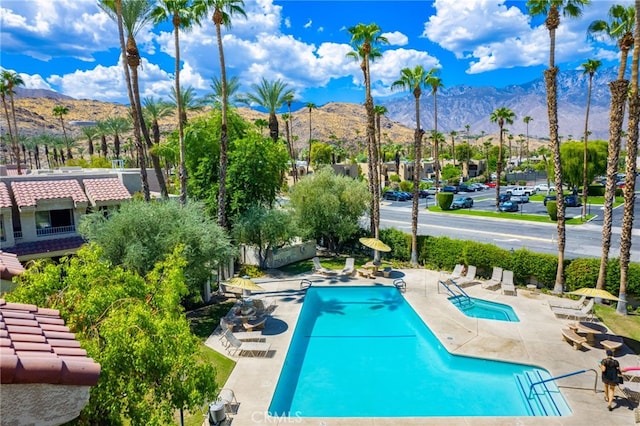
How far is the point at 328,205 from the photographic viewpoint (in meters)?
29.5

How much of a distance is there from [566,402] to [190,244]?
14991mm

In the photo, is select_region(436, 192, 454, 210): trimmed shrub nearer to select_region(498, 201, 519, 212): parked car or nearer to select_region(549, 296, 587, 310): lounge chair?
select_region(498, 201, 519, 212): parked car

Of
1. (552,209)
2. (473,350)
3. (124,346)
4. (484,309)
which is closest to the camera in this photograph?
(124,346)

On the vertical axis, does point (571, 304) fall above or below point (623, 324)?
above

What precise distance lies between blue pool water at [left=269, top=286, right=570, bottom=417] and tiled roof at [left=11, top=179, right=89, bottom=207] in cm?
1581

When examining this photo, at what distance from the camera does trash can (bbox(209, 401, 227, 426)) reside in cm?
998

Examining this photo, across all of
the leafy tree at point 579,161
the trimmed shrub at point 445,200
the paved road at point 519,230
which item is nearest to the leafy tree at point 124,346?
the paved road at point 519,230

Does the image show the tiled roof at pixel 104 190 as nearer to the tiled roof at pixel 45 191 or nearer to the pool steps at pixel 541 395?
the tiled roof at pixel 45 191

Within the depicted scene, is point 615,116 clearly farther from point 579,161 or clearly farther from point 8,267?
point 579,161

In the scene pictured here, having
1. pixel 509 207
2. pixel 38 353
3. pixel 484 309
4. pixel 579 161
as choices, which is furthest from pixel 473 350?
pixel 579 161

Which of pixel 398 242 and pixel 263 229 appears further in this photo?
pixel 398 242

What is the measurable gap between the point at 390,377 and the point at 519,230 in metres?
28.6

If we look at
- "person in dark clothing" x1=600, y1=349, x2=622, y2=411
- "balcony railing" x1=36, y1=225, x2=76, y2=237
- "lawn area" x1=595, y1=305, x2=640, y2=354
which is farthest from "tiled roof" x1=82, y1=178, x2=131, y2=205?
"lawn area" x1=595, y1=305, x2=640, y2=354

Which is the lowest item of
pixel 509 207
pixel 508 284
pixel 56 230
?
pixel 508 284
